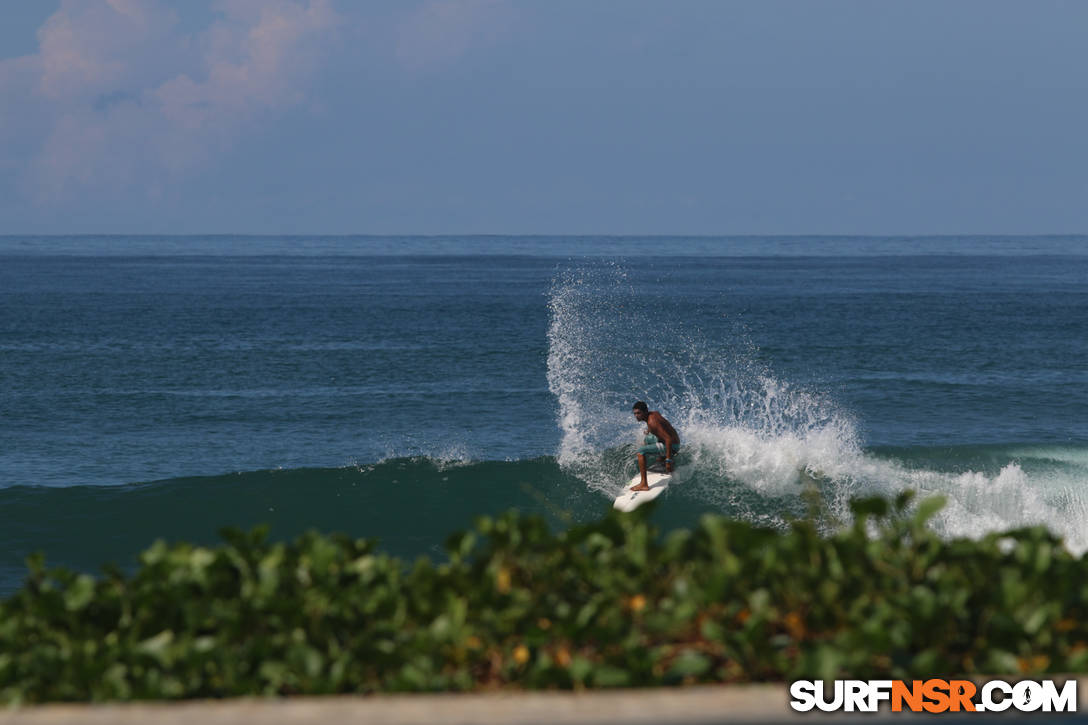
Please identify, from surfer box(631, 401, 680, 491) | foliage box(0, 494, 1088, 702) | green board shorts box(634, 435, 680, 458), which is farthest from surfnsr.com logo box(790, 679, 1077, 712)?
green board shorts box(634, 435, 680, 458)

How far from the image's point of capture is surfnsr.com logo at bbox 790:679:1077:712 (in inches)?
157

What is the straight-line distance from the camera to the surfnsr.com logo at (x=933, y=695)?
13.1 ft

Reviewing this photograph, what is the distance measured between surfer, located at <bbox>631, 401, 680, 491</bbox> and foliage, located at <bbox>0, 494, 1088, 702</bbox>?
11.8m

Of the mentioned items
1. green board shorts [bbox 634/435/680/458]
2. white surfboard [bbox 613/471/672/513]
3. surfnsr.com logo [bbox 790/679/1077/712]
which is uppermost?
surfnsr.com logo [bbox 790/679/1077/712]

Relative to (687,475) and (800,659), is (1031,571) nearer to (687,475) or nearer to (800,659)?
(800,659)

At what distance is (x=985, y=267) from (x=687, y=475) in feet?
399

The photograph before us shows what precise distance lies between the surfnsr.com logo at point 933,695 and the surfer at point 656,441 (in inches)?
488

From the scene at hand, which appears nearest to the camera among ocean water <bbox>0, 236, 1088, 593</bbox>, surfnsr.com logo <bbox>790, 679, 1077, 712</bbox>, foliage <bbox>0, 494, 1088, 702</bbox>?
surfnsr.com logo <bbox>790, 679, 1077, 712</bbox>

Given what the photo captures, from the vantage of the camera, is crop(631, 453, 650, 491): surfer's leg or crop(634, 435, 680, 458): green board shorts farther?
crop(634, 435, 680, 458): green board shorts

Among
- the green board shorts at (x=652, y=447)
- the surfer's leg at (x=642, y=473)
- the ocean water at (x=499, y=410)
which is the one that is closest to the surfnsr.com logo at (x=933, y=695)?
the ocean water at (x=499, y=410)

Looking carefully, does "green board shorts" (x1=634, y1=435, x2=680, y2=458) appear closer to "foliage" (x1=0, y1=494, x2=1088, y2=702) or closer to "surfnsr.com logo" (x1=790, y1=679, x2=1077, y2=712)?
"foliage" (x1=0, y1=494, x2=1088, y2=702)

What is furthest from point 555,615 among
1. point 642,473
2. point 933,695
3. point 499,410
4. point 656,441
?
point 499,410

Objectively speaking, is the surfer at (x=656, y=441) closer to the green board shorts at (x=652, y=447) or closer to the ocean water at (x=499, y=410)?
the green board shorts at (x=652, y=447)

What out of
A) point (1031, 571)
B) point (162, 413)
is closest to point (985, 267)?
point (162, 413)
